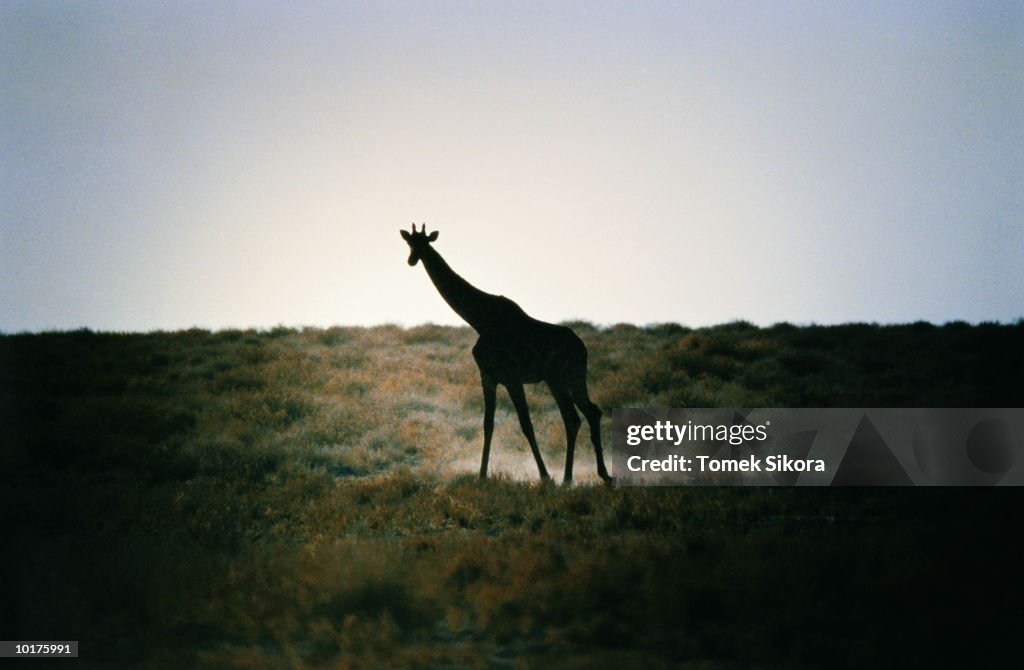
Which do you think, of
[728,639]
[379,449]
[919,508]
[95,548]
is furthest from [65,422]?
[919,508]

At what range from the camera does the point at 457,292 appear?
10.5 meters

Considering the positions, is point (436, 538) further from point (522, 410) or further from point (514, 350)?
point (514, 350)

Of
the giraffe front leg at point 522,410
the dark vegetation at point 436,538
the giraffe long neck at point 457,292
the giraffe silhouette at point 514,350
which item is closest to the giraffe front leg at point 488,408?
the giraffe silhouette at point 514,350

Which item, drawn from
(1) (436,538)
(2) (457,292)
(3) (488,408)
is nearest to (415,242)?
(2) (457,292)

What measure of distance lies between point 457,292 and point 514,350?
107cm

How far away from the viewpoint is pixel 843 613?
19.9ft

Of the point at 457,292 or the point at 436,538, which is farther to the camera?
the point at 457,292

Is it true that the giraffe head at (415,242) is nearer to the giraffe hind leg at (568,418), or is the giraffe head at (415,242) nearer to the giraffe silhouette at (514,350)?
the giraffe silhouette at (514,350)

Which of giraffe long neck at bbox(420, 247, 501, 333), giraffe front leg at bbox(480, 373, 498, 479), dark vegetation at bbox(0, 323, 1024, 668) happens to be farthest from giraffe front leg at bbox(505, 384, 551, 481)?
giraffe long neck at bbox(420, 247, 501, 333)

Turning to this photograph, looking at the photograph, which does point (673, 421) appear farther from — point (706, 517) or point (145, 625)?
point (145, 625)

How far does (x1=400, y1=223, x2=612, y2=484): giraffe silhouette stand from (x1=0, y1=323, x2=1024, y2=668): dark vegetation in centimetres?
93

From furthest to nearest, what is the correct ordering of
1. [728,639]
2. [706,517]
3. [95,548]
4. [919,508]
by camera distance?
[919,508] → [706,517] → [95,548] → [728,639]

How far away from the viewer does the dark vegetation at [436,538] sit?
586cm

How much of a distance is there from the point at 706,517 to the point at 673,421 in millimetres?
5179
